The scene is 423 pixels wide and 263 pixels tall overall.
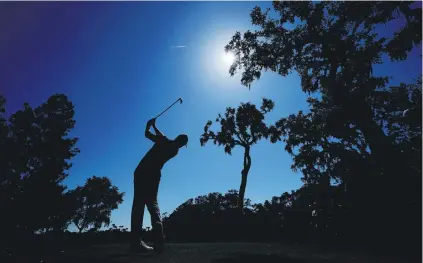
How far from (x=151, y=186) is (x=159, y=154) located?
584 mm

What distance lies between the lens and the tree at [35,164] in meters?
20.6

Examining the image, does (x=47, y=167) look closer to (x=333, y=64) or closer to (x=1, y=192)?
(x=1, y=192)

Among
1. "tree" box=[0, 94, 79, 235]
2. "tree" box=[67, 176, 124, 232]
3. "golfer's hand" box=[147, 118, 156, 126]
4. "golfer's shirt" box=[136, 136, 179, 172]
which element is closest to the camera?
"golfer's shirt" box=[136, 136, 179, 172]

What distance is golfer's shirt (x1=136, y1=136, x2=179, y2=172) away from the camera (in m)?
4.15

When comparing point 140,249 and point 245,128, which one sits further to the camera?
point 245,128

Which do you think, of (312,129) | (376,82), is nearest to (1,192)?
(312,129)

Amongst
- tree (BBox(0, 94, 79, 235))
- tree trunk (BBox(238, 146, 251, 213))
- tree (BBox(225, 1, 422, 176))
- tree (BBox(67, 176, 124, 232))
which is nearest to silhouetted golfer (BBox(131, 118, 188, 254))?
tree (BBox(225, 1, 422, 176))

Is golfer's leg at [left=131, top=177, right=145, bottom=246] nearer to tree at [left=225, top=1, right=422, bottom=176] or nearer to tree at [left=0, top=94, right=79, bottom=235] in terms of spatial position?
tree at [left=225, top=1, right=422, bottom=176]

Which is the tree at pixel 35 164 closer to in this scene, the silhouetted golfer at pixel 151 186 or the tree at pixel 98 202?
the tree at pixel 98 202

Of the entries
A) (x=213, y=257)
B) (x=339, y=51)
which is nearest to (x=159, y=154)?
(x=213, y=257)

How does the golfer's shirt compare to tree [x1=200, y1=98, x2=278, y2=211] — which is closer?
the golfer's shirt

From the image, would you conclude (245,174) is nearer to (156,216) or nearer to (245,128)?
(245,128)

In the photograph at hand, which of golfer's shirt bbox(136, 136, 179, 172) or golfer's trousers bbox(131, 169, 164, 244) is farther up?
golfer's shirt bbox(136, 136, 179, 172)

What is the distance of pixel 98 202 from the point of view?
40.6 m
